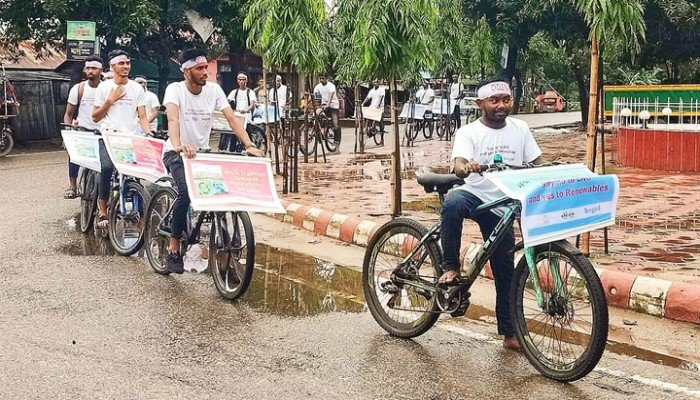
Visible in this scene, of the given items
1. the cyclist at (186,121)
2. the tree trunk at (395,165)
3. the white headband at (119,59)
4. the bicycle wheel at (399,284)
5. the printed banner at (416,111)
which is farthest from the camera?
the printed banner at (416,111)

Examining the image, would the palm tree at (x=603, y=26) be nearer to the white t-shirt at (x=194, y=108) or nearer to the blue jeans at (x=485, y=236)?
the blue jeans at (x=485, y=236)

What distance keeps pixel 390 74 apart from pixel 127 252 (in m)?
3.49

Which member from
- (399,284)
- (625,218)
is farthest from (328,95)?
(399,284)

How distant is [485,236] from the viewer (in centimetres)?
580

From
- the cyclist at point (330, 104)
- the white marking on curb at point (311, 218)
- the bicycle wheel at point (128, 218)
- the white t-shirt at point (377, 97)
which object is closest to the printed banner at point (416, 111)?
the white t-shirt at point (377, 97)

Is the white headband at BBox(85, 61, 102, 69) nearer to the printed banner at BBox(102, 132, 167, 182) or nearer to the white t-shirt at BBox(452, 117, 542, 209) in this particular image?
the printed banner at BBox(102, 132, 167, 182)

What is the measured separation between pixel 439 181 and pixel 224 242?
2.11 metres

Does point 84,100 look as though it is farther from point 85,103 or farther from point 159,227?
point 159,227

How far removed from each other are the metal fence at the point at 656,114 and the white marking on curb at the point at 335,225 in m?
7.14

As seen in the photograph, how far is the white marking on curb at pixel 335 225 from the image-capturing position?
393 inches

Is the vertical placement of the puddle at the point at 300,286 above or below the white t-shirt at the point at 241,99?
below

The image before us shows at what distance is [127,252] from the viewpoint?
8609 mm

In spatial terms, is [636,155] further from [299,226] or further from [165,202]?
[165,202]

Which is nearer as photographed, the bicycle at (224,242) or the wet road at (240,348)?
the wet road at (240,348)
